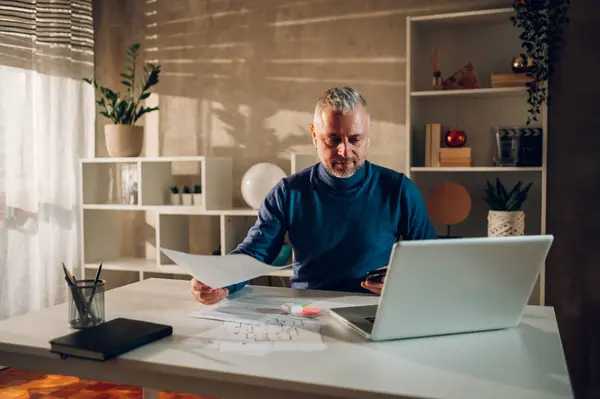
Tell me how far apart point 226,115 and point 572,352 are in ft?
7.87

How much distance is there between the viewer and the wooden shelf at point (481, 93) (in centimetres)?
291

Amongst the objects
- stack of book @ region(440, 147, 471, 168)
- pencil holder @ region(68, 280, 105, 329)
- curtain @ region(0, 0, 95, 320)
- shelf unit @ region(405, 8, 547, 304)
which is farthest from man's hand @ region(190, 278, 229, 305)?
curtain @ region(0, 0, 95, 320)

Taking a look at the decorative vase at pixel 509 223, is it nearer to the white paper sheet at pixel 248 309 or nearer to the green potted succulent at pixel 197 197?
the white paper sheet at pixel 248 309

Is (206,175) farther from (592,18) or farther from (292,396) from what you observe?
(292,396)

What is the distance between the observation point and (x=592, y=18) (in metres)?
2.83

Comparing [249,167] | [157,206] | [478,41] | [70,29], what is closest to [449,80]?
[478,41]

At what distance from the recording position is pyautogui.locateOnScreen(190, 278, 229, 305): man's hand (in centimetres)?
167

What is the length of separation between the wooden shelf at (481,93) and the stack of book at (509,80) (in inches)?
1.5

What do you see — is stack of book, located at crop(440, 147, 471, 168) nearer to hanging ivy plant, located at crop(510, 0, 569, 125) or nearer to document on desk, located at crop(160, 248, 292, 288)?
hanging ivy plant, located at crop(510, 0, 569, 125)

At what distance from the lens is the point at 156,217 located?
3787 mm

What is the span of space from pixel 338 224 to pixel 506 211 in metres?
1.21

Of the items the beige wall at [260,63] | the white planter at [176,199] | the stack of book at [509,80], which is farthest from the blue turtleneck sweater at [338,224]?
the white planter at [176,199]

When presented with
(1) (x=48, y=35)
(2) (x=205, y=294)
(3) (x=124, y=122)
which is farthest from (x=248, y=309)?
(1) (x=48, y=35)

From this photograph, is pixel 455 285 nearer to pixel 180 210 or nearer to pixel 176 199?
pixel 180 210
